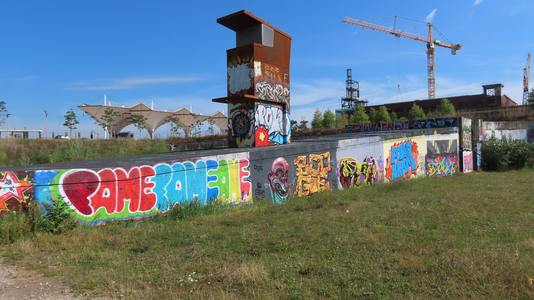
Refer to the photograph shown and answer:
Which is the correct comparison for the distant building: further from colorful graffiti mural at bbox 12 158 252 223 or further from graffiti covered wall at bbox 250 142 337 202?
colorful graffiti mural at bbox 12 158 252 223

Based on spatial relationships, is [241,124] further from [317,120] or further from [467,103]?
[467,103]

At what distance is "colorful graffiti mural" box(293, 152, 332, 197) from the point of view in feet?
43.1

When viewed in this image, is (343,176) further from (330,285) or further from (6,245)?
(6,245)

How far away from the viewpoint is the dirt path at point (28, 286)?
418cm

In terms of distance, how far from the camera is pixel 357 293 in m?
4.15

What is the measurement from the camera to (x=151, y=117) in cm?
7788

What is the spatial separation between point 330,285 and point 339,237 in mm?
2427

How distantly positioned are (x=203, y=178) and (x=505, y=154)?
24.1 metres

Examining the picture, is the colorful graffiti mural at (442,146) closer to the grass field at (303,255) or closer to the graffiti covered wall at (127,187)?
the grass field at (303,255)

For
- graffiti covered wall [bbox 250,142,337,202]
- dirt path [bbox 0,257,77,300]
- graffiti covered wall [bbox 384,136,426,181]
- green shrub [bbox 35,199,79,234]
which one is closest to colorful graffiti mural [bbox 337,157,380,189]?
graffiti covered wall [bbox 250,142,337,202]

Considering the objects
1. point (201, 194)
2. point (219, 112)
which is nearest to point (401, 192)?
point (201, 194)

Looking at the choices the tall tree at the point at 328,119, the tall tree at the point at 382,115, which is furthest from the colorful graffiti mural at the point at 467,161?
the tall tree at the point at 382,115

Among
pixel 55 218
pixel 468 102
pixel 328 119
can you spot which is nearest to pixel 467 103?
pixel 468 102

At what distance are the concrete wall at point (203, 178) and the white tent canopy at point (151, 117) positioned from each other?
6460cm
